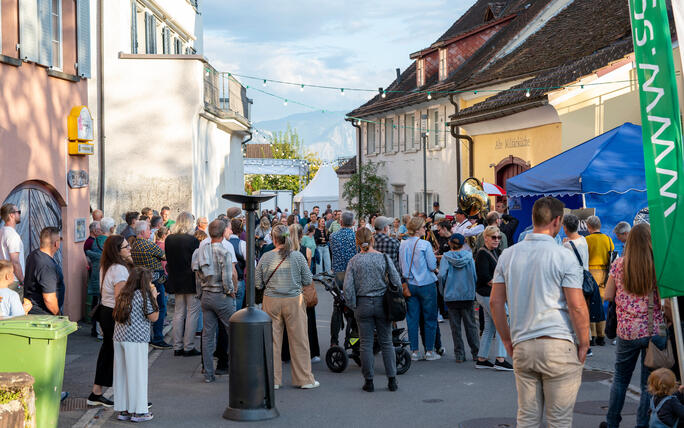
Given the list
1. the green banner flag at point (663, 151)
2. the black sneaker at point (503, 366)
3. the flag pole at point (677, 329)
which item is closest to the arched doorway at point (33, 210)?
the black sneaker at point (503, 366)

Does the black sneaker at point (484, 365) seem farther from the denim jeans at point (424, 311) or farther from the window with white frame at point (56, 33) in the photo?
the window with white frame at point (56, 33)

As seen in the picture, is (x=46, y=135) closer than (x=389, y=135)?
Yes

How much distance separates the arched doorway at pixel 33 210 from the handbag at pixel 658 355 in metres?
9.00

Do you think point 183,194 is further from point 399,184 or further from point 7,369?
point 399,184

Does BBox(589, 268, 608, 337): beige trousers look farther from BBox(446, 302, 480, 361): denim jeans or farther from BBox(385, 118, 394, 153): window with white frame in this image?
BBox(385, 118, 394, 153): window with white frame

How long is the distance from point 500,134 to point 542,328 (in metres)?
20.9

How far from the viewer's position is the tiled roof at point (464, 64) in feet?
99.0

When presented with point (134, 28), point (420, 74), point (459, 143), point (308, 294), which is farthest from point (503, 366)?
point (420, 74)

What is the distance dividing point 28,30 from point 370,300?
6.47m

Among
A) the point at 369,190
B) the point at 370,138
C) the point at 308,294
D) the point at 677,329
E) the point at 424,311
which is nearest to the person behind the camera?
the point at 677,329

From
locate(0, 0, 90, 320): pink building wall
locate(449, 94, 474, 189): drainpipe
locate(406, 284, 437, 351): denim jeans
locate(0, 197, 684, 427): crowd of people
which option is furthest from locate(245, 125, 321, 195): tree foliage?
locate(406, 284, 437, 351): denim jeans

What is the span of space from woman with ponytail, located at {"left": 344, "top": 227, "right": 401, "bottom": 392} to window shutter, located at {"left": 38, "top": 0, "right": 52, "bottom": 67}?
6.09 meters

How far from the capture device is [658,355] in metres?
6.96

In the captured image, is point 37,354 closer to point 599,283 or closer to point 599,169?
point 599,283
